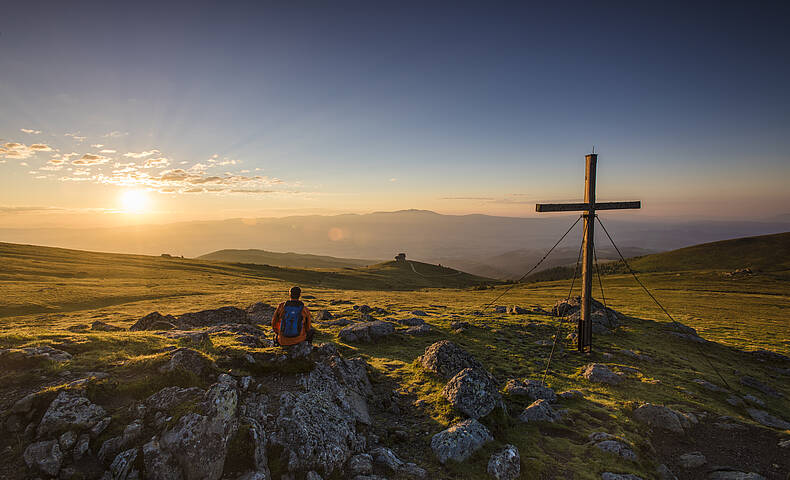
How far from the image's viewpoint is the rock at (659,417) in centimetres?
1075

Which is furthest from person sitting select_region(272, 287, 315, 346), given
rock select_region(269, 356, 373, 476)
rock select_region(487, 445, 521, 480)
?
rock select_region(487, 445, 521, 480)

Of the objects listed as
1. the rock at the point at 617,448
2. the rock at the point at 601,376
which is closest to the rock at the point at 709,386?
the rock at the point at 601,376

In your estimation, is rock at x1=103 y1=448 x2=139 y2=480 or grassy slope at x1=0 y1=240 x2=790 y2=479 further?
grassy slope at x1=0 y1=240 x2=790 y2=479

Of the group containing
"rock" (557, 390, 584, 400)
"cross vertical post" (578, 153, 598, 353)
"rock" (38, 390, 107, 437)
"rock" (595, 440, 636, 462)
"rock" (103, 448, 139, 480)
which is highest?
"cross vertical post" (578, 153, 598, 353)

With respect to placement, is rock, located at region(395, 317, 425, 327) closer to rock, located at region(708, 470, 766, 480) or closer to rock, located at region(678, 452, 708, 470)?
rock, located at region(678, 452, 708, 470)

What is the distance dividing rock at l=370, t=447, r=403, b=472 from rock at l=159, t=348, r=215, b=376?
5146 mm

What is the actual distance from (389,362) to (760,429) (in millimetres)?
13637

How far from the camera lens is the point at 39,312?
28.1 meters

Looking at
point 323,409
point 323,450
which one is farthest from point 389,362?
point 323,450

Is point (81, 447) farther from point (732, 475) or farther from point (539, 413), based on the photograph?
point (732, 475)

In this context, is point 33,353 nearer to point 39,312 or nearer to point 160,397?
point 160,397

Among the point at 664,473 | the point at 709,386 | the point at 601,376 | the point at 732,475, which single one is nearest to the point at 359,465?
the point at 664,473

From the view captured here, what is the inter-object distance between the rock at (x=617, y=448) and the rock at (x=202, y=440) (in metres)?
9.89

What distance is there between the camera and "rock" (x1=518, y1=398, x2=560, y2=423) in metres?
10.6
